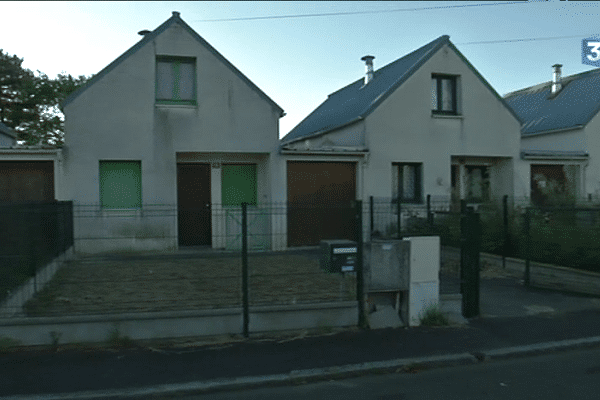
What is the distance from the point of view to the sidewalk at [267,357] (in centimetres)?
463

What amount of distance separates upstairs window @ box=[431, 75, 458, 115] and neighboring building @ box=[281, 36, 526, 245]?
32mm

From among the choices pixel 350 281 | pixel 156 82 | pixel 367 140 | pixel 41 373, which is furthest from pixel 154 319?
pixel 367 140

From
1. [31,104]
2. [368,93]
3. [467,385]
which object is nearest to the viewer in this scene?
[467,385]

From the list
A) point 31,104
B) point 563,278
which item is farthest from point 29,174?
point 31,104

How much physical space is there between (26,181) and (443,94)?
1247 cm

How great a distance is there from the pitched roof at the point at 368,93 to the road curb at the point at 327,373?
975 cm

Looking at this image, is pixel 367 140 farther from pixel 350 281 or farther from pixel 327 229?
pixel 350 281

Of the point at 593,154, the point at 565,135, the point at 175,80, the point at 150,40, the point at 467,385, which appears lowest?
the point at 467,385

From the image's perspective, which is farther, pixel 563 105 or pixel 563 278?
pixel 563 105

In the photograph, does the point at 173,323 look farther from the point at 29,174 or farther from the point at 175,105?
the point at 29,174

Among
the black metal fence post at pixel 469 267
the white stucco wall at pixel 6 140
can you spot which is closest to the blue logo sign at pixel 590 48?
the black metal fence post at pixel 469 267

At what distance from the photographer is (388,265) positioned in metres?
6.62

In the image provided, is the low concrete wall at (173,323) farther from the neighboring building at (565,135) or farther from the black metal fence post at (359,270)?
the neighboring building at (565,135)

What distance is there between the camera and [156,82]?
12.8m
